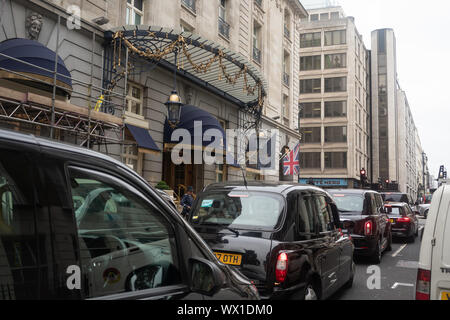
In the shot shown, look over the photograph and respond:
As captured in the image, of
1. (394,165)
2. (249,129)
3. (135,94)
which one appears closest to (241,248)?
(135,94)

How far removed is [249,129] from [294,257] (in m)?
19.4

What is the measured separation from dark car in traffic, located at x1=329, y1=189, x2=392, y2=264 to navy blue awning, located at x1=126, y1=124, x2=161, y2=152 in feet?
21.0

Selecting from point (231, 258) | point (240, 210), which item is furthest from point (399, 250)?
point (231, 258)

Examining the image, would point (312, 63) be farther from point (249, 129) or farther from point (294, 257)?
point (294, 257)

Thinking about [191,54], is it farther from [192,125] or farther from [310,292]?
[310,292]

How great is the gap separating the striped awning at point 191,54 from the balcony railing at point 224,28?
324 centimetres

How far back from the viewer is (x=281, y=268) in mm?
4609

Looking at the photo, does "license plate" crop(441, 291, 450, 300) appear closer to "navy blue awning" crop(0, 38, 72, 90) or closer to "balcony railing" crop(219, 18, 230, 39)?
"navy blue awning" crop(0, 38, 72, 90)

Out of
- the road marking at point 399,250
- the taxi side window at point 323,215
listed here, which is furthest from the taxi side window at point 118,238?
the road marking at point 399,250

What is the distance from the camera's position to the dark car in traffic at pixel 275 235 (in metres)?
4.63

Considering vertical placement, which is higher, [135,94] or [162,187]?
[135,94]

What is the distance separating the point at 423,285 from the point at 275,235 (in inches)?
71.6

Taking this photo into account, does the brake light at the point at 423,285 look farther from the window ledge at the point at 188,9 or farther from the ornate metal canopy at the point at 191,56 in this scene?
the window ledge at the point at 188,9
